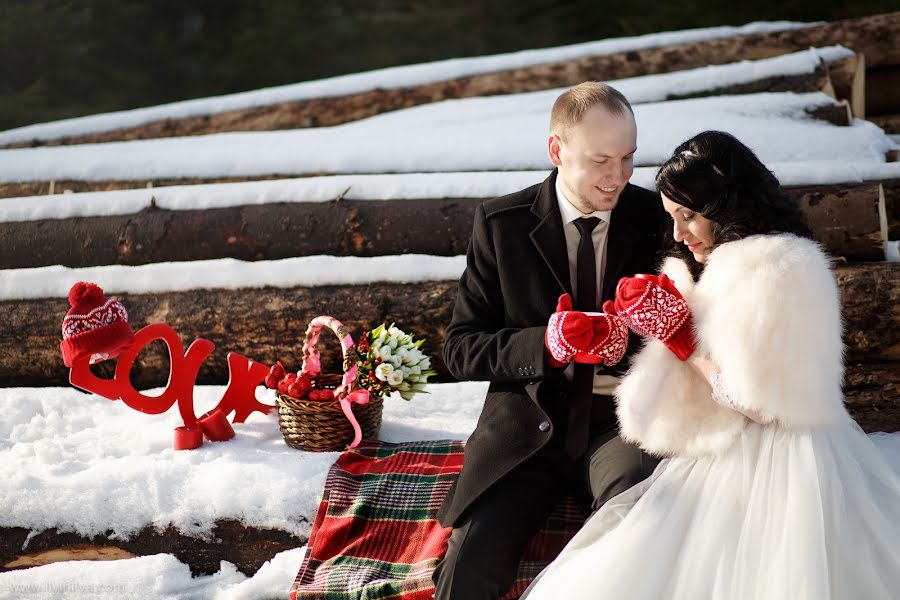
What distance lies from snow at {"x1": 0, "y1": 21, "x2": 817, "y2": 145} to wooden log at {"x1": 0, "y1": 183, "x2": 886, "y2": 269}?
2405 mm

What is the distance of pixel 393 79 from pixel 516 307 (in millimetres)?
4321

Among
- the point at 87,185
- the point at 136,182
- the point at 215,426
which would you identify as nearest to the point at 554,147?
the point at 215,426

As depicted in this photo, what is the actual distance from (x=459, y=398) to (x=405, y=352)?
0.53 m

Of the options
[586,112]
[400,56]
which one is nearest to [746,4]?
[400,56]

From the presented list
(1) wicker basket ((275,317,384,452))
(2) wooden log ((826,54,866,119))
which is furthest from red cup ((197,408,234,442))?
(2) wooden log ((826,54,866,119))

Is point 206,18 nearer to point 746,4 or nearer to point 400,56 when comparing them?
point 400,56

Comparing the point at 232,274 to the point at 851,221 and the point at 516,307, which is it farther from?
the point at 851,221

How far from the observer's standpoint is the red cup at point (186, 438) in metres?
3.40

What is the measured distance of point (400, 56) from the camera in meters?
11.4

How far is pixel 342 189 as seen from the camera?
14.3 feet

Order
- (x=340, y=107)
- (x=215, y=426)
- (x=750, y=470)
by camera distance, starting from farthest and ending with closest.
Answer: (x=340, y=107)
(x=215, y=426)
(x=750, y=470)

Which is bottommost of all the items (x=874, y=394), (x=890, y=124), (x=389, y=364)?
(x=874, y=394)

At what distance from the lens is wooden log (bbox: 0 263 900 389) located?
3916 mm

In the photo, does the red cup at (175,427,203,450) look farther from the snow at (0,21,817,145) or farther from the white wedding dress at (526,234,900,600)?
the snow at (0,21,817,145)
